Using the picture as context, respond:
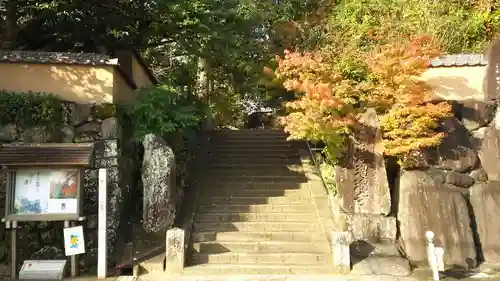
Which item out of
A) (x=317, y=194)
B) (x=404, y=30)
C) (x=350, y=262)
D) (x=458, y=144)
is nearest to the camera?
(x=350, y=262)

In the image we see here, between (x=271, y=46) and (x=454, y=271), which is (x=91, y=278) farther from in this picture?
(x=271, y=46)

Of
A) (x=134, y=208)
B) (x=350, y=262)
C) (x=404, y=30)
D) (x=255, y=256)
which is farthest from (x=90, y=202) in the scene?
(x=404, y=30)

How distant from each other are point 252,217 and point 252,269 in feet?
7.36

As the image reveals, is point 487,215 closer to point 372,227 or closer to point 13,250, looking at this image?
point 372,227

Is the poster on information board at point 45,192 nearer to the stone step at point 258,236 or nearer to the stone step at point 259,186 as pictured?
the stone step at point 258,236

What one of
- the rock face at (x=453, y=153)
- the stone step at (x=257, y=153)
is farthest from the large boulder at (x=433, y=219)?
the stone step at (x=257, y=153)

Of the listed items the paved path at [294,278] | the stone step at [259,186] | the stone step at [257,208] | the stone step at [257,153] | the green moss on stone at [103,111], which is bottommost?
the paved path at [294,278]

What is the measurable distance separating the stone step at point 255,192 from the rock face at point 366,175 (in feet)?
7.04

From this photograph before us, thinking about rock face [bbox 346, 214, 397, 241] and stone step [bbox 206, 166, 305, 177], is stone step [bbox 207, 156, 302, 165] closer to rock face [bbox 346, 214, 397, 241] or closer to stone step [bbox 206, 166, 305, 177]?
stone step [bbox 206, 166, 305, 177]

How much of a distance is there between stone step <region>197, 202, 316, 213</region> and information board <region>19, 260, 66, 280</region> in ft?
13.0

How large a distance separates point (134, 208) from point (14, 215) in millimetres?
2843

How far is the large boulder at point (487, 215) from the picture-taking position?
34.2 ft

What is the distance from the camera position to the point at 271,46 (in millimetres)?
17031

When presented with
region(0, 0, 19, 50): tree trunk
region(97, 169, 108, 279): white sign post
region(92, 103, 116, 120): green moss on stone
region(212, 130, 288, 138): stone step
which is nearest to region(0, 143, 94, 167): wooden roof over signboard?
region(97, 169, 108, 279): white sign post
